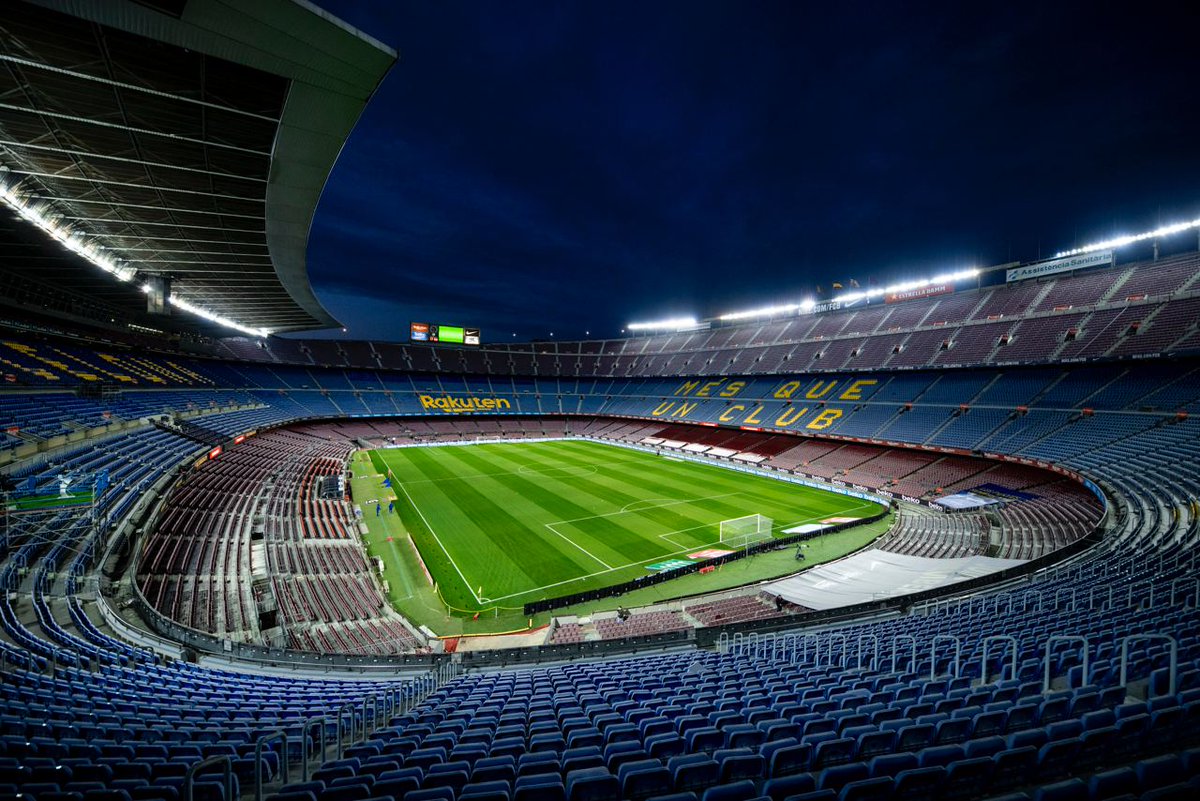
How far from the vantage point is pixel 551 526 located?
2925cm

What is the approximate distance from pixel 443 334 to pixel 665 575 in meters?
64.1

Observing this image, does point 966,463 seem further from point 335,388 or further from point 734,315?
point 335,388

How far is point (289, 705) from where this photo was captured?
8219 millimetres

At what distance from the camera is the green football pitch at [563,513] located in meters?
22.5

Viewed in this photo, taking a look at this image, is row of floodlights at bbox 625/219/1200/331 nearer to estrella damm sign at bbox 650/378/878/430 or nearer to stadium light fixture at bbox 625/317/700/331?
stadium light fixture at bbox 625/317/700/331

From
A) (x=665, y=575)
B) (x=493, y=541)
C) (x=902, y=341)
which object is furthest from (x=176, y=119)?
(x=902, y=341)

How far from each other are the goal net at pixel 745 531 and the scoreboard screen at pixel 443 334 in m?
59.2

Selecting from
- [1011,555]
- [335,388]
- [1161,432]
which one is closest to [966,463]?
[1161,432]

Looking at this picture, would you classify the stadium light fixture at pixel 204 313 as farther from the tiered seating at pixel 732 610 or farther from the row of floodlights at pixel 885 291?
the row of floodlights at pixel 885 291

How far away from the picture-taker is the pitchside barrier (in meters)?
19.4

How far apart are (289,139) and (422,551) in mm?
18961

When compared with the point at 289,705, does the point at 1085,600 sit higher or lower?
higher

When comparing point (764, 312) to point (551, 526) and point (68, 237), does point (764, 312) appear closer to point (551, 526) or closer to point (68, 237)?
point (551, 526)

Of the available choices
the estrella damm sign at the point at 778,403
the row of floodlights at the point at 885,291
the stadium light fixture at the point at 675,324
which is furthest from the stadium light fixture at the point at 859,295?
the estrella damm sign at the point at 778,403
